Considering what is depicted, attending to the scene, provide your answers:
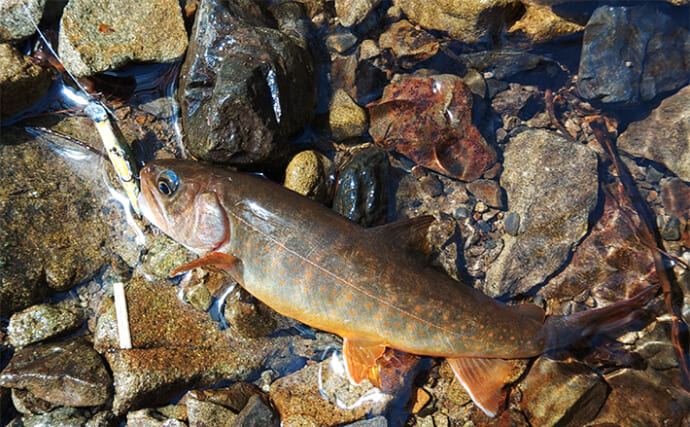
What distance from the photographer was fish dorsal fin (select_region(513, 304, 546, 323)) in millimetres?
4272

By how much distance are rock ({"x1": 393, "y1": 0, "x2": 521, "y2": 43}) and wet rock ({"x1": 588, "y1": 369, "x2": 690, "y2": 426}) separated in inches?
168

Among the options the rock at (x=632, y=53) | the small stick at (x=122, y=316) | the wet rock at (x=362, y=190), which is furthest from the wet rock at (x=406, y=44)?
the small stick at (x=122, y=316)

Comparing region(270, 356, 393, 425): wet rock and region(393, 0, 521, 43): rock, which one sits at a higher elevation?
region(393, 0, 521, 43): rock

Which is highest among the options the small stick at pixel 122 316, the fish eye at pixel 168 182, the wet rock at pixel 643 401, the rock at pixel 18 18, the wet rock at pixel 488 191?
the rock at pixel 18 18

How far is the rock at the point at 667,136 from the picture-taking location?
16.2ft

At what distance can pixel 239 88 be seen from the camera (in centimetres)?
413

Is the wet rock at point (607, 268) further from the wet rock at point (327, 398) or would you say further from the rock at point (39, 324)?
the rock at point (39, 324)

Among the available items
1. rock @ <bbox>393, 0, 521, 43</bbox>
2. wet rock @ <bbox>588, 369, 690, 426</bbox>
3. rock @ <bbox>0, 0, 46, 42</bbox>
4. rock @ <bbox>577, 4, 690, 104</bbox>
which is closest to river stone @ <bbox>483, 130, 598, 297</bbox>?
rock @ <bbox>577, 4, 690, 104</bbox>

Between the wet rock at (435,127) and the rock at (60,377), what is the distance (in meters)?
3.96

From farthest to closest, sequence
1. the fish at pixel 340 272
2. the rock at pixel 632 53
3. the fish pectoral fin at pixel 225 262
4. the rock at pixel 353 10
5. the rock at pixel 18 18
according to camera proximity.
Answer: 1. the rock at pixel 353 10
2. the rock at pixel 632 53
3. the rock at pixel 18 18
4. the fish pectoral fin at pixel 225 262
5. the fish at pixel 340 272

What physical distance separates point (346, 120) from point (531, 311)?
2.94 m

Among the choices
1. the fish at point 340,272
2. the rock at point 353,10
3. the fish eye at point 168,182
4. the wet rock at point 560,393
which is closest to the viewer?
the fish at point 340,272

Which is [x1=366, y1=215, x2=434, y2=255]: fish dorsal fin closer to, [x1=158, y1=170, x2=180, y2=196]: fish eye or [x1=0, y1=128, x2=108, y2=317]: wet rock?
[x1=158, y1=170, x2=180, y2=196]: fish eye

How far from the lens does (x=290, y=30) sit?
Answer: 201 inches
